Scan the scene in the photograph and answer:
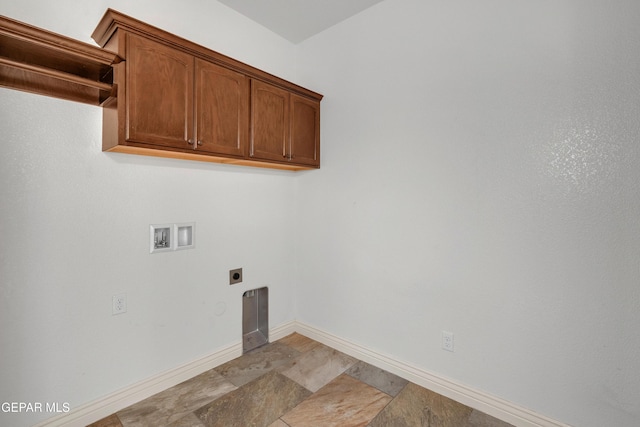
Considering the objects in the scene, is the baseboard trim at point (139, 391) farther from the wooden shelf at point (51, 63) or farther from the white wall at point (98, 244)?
the wooden shelf at point (51, 63)

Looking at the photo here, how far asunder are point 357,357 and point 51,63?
2879mm

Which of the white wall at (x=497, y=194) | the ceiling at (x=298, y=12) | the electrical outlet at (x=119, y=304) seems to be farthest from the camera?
the ceiling at (x=298, y=12)

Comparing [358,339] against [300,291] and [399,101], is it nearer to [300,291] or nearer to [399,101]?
[300,291]

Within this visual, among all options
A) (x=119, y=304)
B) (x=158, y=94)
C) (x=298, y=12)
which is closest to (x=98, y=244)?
(x=119, y=304)

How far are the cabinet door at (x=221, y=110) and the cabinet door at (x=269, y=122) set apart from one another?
73 mm

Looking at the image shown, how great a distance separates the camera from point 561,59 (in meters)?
1.67

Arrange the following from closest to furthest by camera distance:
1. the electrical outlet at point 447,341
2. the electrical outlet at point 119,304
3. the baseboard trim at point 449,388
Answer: the baseboard trim at point 449,388
the electrical outlet at point 119,304
the electrical outlet at point 447,341

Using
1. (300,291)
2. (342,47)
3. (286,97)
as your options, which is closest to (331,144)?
(286,97)

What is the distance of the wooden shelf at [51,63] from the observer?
4.41 ft

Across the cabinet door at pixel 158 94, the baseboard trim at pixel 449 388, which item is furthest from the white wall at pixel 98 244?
the baseboard trim at pixel 449 388

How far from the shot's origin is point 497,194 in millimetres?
1882

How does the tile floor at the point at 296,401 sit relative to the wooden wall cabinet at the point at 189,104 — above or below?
below

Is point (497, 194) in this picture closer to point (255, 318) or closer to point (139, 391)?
point (255, 318)

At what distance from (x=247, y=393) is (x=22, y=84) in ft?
7.37
